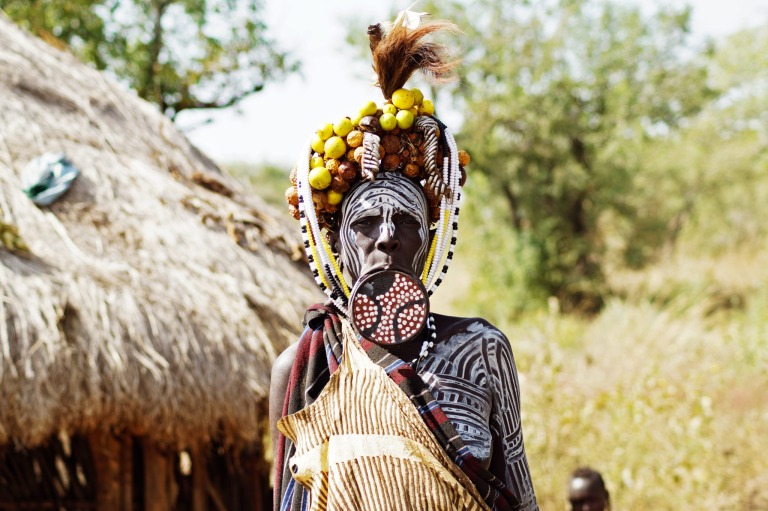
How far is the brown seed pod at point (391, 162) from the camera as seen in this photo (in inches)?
73.7

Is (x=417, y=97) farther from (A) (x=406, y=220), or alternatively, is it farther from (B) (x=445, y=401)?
(B) (x=445, y=401)

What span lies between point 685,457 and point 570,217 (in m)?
10.3

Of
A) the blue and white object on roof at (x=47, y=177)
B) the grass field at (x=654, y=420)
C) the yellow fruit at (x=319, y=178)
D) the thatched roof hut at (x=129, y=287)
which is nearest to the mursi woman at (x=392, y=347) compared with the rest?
the yellow fruit at (x=319, y=178)

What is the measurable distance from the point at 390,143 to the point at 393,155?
0.03 meters

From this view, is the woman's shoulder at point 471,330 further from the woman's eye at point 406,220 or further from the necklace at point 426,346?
the woman's eye at point 406,220

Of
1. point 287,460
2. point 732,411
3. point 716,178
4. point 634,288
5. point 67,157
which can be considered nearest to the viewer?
point 287,460

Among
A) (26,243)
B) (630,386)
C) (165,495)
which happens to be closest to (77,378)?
(26,243)

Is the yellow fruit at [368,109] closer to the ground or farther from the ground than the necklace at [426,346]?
farther from the ground

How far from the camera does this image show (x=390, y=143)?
74.0 inches

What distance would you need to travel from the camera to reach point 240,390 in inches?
178

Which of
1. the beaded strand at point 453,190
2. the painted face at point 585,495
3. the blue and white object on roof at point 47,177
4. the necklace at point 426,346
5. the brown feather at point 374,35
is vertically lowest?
the painted face at point 585,495

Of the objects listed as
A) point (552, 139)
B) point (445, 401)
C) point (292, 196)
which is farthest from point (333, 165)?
point (552, 139)

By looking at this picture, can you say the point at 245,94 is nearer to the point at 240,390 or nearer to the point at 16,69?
the point at 16,69

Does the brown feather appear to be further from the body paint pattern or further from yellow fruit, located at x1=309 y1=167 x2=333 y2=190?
the body paint pattern
